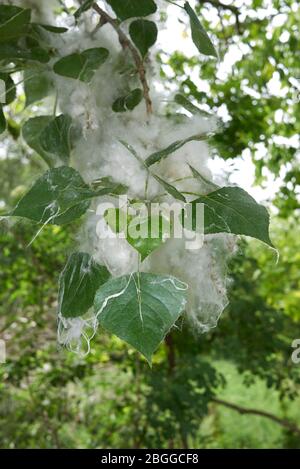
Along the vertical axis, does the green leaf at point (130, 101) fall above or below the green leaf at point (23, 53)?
below

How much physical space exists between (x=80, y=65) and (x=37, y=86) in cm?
10

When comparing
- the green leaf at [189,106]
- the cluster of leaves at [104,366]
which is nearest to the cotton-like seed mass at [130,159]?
the green leaf at [189,106]

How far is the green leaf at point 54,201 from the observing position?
0.28m

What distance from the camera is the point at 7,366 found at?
47.5 inches

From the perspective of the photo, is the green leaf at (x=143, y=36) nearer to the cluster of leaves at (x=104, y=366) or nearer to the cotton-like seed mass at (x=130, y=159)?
the cotton-like seed mass at (x=130, y=159)

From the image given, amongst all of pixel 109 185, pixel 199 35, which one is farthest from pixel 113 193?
pixel 199 35

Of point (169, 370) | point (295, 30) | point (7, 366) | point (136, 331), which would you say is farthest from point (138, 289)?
point (169, 370)

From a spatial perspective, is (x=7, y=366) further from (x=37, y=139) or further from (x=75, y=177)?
(x=75, y=177)

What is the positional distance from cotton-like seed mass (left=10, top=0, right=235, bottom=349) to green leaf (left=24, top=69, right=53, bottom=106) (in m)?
0.02

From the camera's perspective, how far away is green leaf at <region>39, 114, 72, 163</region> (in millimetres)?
388

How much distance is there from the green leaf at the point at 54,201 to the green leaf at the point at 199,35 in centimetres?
14

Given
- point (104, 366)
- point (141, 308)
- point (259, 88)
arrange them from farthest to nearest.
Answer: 1. point (104, 366)
2. point (259, 88)
3. point (141, 308)

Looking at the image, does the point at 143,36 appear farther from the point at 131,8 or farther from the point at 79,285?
the point at 79,285

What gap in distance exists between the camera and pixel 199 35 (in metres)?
0.36
